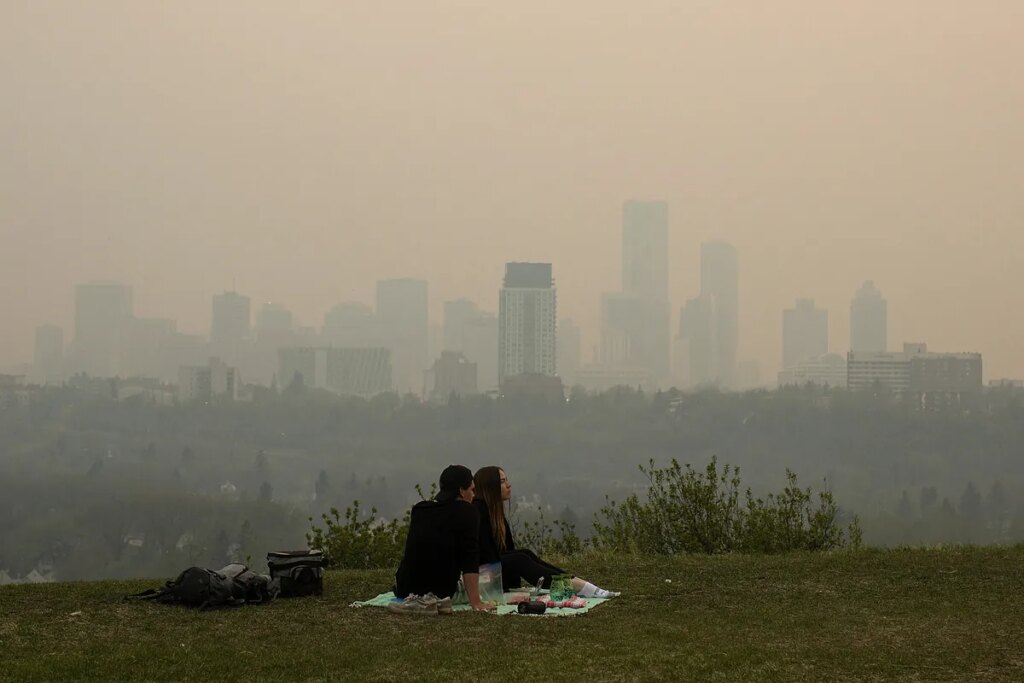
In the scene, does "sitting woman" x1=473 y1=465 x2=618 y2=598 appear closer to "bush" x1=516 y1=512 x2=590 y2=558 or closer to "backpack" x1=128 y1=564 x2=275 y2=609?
"backpack" x1=128 y1=564 x2=275 y2=609

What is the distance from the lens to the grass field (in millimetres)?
8453

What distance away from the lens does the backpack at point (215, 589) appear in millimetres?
11039

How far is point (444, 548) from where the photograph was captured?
1090 cm

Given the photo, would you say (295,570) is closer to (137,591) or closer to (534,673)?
(137,591)

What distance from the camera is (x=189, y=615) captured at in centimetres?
1066

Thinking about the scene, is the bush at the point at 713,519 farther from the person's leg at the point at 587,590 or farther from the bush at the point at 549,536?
the person's leg at the point at 587,590

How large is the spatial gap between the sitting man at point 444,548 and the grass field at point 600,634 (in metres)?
0.36

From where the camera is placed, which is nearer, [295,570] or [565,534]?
[295,570]

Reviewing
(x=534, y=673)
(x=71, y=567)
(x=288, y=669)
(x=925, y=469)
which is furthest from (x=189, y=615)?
(x=925, y=469)

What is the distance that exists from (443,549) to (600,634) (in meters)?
1.91

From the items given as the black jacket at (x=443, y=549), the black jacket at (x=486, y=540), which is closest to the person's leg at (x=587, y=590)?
the black jacket at (x=486, y=540)

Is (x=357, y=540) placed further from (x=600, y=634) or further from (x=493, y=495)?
(x=600, y=634)

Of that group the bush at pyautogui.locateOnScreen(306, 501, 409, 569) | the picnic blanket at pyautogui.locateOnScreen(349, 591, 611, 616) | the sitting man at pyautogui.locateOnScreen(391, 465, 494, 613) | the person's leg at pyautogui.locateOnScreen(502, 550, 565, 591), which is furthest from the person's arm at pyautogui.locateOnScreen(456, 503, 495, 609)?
the bush at pyautogui.locateOnScreen(306, 501, 409, 569)

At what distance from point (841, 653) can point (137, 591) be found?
704cm
